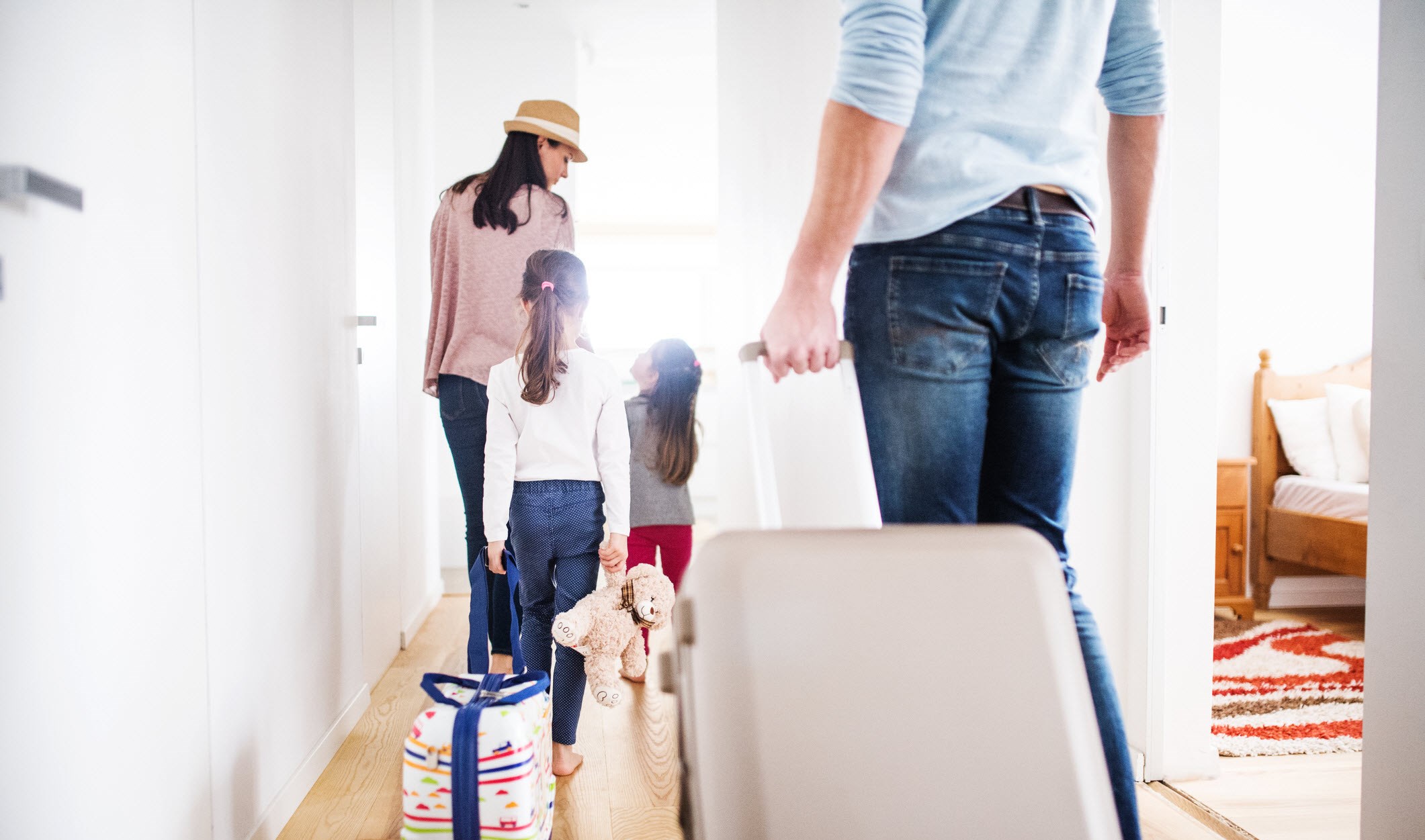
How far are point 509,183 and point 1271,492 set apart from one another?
300 cm

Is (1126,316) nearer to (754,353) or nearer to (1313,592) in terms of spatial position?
(754,353)

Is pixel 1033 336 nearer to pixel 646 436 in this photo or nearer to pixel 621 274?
Answer: pixel 646 436

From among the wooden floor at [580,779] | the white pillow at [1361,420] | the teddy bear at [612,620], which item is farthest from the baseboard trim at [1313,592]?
the teddy bear at [612,620]

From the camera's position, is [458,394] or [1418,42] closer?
[1418,42]

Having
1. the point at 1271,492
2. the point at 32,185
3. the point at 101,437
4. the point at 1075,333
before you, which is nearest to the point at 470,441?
the point at 101,437

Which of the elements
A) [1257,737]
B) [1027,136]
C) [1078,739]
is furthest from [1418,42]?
[1257,737]

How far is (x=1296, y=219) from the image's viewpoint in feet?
10.6

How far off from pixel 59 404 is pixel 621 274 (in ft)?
21.8

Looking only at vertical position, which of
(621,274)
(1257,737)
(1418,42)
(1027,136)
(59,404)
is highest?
(621,274)

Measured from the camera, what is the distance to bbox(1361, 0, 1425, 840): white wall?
1061 millimetres

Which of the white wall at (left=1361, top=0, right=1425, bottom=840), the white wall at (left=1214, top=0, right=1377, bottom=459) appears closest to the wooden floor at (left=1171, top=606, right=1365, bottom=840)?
the white wall at (left=1361, top=0, right=1425, bottom=840)

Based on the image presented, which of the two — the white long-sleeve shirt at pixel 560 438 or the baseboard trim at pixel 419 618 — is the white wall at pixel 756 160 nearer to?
the white long-sleeve shirt at pixel 560 438

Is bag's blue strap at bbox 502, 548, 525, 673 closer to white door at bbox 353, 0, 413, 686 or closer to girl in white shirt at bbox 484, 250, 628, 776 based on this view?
girl in white shirt at bbox 484, 250, 628, 776

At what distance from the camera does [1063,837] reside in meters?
0.59
